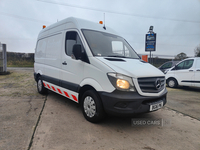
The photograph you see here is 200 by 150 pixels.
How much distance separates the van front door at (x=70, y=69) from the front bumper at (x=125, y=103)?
1008mm

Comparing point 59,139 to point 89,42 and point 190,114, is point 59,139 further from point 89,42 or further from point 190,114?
point 190,114

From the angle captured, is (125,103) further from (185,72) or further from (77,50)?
(185,72)

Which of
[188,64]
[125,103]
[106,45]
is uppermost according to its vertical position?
[106,45]

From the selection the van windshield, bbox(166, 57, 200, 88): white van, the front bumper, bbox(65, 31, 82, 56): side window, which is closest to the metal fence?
bbox(65, 31, 82, 56): side window

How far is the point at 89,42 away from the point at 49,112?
2061mm

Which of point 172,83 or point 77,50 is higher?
point 77,50

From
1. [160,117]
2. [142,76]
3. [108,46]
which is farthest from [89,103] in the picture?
[160,117]

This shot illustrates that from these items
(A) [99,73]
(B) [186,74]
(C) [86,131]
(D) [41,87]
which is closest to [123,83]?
(A) [99,73]

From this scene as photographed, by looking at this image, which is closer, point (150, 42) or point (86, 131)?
point (86, 131)

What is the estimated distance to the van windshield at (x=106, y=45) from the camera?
3439mm

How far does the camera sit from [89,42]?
3428mm

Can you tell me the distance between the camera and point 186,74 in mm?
7402

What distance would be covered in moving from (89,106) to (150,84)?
136cm

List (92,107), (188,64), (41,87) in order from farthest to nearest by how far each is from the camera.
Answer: (188,64), (41,87), (92,107)
